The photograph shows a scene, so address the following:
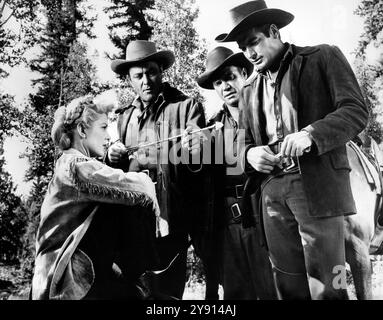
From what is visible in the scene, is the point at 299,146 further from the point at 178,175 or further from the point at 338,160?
the point at 178,175

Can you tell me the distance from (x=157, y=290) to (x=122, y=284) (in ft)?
0.92

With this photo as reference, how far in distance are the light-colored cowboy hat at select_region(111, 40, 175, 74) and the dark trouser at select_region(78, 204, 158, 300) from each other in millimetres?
1232

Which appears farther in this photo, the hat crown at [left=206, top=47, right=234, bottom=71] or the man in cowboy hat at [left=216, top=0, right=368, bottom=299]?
the hat crown at [left=206, top=47, right=234, bottom=71]

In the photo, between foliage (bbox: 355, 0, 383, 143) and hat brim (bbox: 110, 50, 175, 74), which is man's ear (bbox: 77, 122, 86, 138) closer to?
hat brim (bbox: 110, 50, 175, 74)

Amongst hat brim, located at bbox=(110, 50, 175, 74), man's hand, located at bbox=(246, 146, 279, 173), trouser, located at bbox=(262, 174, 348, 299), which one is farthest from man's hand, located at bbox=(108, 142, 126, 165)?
trouser, located at bbox=(262, 174, 348, 299)

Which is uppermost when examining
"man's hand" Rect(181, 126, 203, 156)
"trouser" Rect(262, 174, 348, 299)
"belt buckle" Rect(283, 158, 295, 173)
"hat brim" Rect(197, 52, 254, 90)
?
"hat brim" Rect(197, 52, 254, 90)

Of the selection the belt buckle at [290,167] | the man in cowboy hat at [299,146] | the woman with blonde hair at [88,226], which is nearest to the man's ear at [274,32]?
the man in cowboy hat at [299,146]

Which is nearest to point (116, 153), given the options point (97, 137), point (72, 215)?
point (97, 137)

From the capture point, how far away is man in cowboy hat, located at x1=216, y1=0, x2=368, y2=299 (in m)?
3.63

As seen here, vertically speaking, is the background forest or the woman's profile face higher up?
the background forest

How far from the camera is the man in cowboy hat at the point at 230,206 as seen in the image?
166 inches
